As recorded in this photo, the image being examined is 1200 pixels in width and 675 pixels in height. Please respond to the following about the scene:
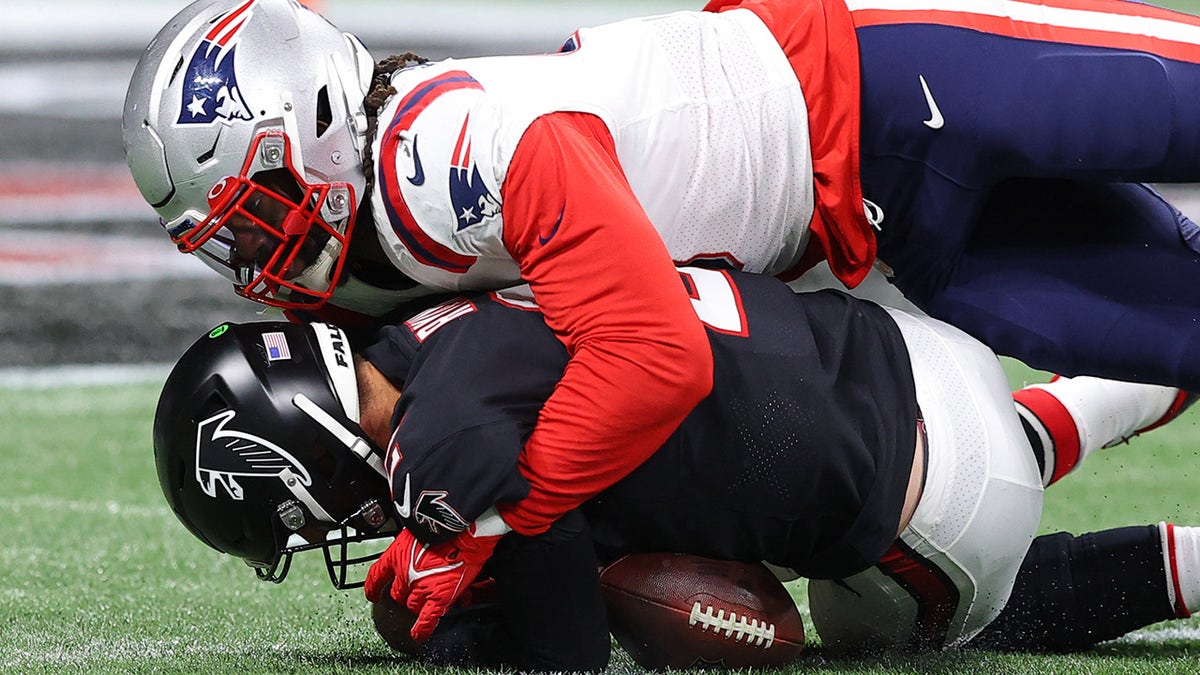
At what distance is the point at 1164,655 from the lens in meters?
3.21

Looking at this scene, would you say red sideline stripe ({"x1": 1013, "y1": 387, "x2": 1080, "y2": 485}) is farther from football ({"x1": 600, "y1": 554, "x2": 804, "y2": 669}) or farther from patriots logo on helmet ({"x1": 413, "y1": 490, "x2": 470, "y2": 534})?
patriots logo on helmet ({"x1": 413, "y1": 490, "x2": 470, "y2": 534})

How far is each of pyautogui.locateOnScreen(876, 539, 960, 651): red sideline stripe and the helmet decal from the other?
108cm

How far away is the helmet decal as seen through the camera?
2746mm

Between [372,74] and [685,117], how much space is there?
2.11 ft

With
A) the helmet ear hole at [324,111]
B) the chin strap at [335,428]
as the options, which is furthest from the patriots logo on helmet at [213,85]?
the chin strap at [335,428]

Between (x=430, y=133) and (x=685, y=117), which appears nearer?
(x=430, y=133)

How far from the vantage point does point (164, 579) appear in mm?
3848

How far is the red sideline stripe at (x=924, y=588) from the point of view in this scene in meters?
2.92

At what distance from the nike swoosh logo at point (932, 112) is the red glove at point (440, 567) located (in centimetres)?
113

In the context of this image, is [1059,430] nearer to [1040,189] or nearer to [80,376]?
[1040,189]

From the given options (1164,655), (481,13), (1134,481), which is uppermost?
(1164,655)

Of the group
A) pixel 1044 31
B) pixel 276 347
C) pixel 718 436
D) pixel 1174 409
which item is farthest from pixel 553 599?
pixel 1174 409

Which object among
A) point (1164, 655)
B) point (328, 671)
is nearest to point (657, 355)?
point (328, 671)

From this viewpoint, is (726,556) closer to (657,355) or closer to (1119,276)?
(657,355)
